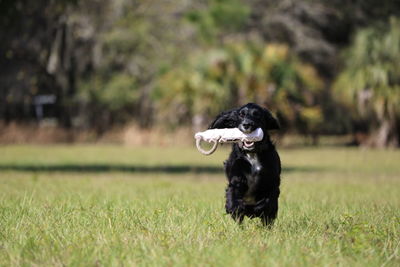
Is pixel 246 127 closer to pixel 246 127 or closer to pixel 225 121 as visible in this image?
pixel 246 127

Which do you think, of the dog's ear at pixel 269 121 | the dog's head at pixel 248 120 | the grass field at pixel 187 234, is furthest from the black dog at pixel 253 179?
the dog's ear at pixel 269 121

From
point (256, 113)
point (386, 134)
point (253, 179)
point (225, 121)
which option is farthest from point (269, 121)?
point (386, 134)

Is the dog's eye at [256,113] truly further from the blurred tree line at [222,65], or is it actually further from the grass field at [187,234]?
the blurred tree line at [222,65]

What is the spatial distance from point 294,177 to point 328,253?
12410mm

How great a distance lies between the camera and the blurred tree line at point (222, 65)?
107 feet

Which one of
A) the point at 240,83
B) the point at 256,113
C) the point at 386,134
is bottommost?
the point at 386,134

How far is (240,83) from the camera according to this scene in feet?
106

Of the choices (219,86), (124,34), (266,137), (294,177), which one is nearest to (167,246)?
(266,137)

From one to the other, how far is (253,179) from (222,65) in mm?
26084

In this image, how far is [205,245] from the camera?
17.8 feet

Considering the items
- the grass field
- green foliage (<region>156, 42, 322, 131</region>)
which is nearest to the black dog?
the grass field

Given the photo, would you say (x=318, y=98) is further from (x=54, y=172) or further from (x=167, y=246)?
(x=167, y=246)

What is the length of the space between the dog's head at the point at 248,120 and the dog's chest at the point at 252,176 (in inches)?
5.0

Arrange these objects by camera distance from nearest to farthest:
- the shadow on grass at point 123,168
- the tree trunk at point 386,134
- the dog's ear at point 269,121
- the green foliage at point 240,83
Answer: the dog's ear at point 269,121, the shadow on grass at point 123,168, the green foliage at point 240,83, the tree trunk at point 386,134
